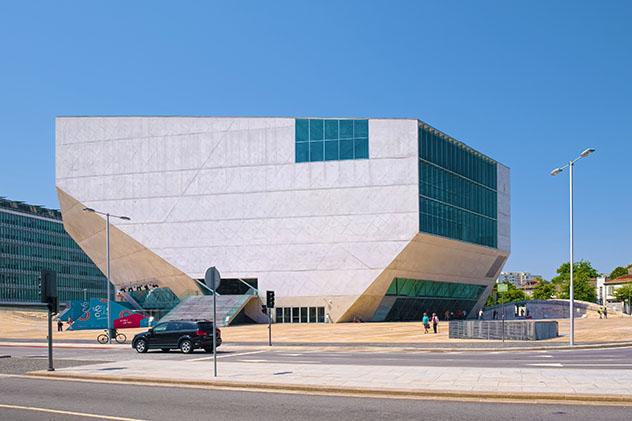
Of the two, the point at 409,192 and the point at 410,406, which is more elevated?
the point at 409,192

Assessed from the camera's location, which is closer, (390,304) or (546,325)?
(546,325)

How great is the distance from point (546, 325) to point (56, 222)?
133474 mm

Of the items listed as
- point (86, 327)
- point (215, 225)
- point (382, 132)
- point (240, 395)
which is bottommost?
point (86, 327)

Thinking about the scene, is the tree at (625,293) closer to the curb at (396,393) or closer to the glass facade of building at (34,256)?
the glass facade of building at (34,256)

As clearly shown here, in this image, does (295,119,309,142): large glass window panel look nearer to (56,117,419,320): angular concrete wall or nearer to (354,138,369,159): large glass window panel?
(56,117,419,320): angular concrete wall

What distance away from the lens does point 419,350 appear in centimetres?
3356

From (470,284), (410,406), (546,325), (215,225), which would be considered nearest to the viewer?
(410,406)

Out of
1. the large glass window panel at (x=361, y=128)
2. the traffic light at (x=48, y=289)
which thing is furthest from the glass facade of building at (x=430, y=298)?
the traffic light at (x=48, y=289)

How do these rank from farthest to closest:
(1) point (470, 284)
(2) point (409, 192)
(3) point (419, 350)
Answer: (1) point (470, 284)
(2) point (409, 192)
(3) point (419, 350)

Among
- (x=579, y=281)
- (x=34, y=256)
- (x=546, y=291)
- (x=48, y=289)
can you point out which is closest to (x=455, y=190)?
(x=48, y=289)

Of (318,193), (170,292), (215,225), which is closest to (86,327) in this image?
(170,292)

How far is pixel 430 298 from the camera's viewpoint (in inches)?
3157

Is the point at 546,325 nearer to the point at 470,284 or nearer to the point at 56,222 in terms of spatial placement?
the point at 470,284

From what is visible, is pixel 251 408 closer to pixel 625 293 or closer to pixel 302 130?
pixel 302 130
